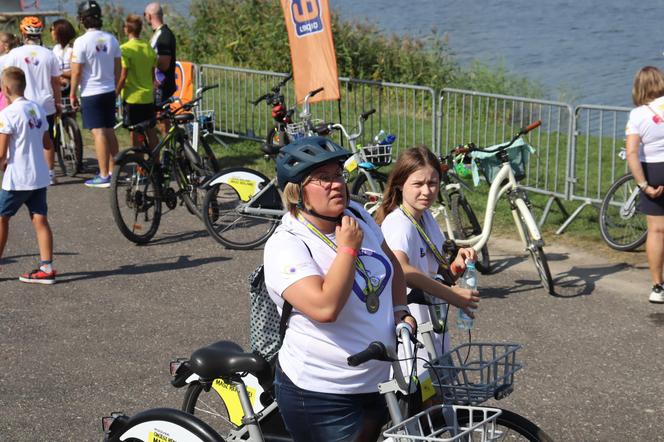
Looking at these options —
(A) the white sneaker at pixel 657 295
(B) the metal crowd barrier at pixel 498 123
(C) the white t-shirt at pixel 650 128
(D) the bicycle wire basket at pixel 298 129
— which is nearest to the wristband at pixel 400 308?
(A) the white sneaker at pixel 657 295

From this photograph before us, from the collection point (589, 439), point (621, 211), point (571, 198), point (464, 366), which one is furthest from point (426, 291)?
point (571, 198)

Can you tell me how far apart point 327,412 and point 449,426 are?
1.49 ft

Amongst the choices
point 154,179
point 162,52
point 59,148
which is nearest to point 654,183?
point 154,179

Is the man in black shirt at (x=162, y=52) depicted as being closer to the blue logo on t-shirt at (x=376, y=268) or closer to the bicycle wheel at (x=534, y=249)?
the bicycle wheel at (x=534, y=249)

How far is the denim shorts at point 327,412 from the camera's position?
3.96 m

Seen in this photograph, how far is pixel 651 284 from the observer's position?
28.8 ft

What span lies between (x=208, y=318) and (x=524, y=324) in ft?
7.79

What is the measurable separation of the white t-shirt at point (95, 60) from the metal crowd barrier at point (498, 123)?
3.77 metres

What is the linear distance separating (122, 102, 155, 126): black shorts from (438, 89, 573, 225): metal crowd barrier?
3456mm

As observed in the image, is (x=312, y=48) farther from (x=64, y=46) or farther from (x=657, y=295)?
(x=657, y=295)

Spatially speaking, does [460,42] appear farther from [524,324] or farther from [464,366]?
[464,366]

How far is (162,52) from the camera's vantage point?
1299 cm

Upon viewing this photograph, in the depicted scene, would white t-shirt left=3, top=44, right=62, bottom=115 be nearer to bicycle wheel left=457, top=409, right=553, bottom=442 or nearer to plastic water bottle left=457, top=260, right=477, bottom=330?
plastic water bottle left=457, top=260, right=477, bottom=330

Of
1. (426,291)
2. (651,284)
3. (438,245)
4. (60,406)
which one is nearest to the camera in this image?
(426,291)
